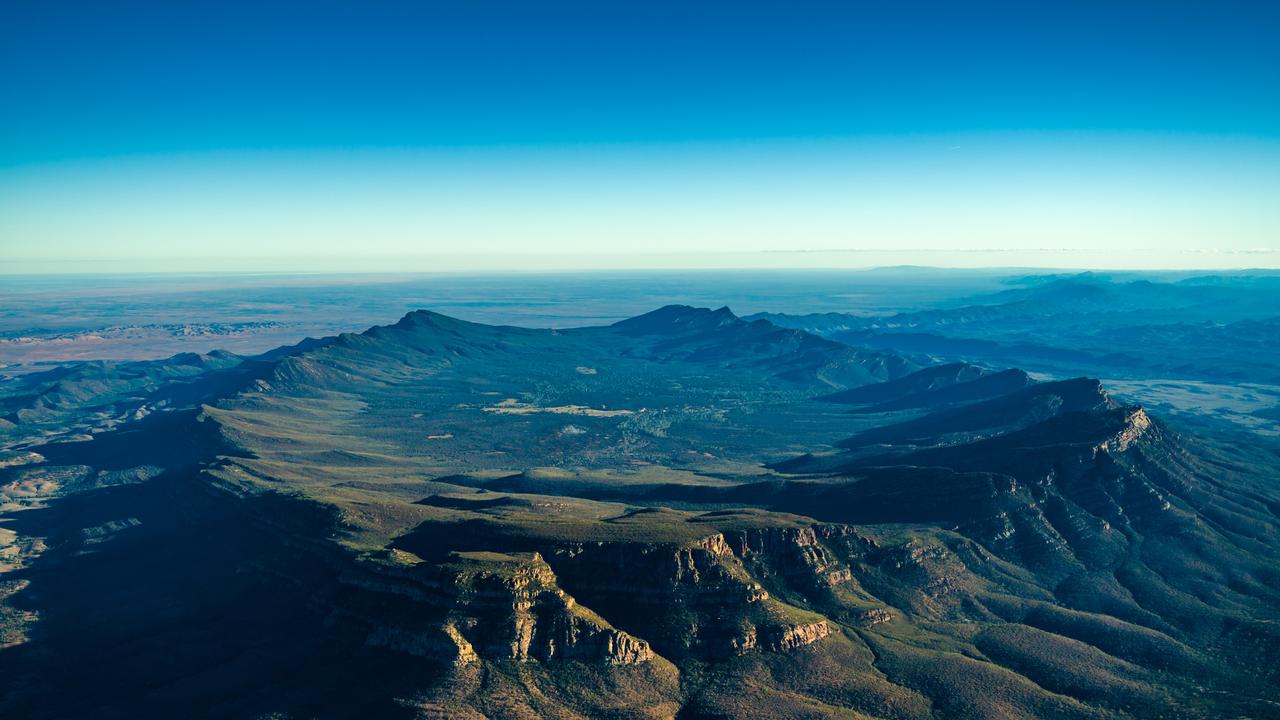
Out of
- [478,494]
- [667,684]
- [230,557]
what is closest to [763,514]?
[667,684]

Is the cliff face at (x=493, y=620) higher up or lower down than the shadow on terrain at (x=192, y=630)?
higher up

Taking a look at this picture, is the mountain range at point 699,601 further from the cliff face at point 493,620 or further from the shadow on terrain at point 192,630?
the shadow on terrain at point 192,630

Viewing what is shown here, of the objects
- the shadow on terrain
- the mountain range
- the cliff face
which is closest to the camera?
the shadow on terrain

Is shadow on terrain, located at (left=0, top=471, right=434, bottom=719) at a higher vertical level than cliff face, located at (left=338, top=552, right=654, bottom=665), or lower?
lower

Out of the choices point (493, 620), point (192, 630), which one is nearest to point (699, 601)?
point (493, 620)

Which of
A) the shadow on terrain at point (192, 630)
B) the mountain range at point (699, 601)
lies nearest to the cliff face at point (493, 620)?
the mountain range at point (699, 601)

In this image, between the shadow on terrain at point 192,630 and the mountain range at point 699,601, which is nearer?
the shadow on terrain at point 192,630

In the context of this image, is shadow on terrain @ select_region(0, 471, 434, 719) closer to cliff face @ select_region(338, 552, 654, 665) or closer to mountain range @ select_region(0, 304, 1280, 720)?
mountain range @ select_region(0, 304, 1280, 720)

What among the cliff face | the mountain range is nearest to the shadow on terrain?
the mountain range

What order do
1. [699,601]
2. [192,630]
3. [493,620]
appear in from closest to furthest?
[493,620], [699,601], [192,630]

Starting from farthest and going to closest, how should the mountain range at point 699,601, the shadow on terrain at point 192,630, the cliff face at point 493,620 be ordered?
the cliff face at point 493,620 → the mountain range at point 699,601 → the shadow on terrain at point 192,630

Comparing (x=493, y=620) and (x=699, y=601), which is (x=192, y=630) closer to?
(x=493, y=620)

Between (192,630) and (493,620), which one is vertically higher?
(493,620)

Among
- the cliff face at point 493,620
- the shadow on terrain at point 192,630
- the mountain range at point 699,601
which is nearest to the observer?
the shadow on terrain at point 192,630
